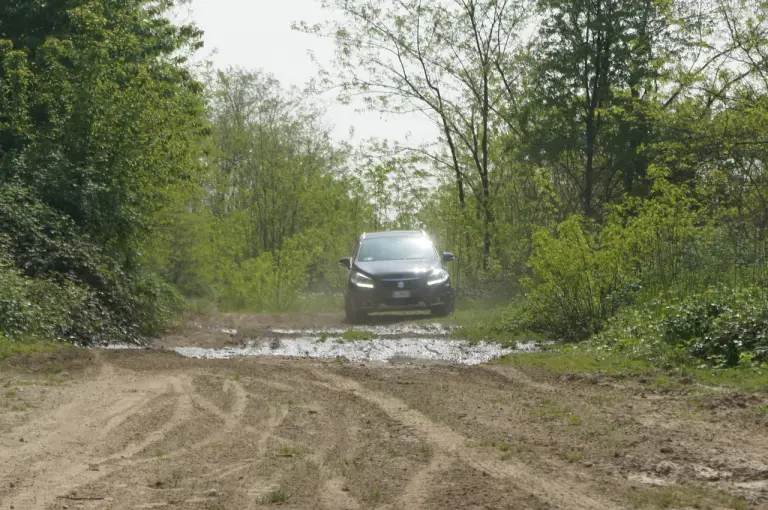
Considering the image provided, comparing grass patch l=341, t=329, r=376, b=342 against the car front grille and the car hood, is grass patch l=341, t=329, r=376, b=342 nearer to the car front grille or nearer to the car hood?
the car front grille

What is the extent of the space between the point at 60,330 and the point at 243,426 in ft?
27.4

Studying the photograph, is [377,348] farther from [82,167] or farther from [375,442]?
[375,442]

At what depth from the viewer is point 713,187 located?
2262 cm

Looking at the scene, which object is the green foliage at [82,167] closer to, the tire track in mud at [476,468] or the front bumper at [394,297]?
the front bumper at [394,297]

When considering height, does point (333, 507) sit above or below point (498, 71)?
below

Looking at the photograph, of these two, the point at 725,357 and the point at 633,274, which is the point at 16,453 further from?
the point at 633,274

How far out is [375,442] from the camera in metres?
7.29

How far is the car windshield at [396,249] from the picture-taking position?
2245 cm

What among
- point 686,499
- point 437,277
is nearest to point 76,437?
point 686,499

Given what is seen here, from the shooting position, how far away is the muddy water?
46.9 ft

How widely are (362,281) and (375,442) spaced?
14340 millimetres

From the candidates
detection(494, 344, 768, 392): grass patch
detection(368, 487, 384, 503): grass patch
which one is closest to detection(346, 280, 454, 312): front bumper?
detection(494, 344, 768, 392): grass patch

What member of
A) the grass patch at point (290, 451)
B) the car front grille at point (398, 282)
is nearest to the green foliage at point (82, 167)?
the car front grille at point (398, 282)

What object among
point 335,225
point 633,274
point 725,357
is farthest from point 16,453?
point 335,225
